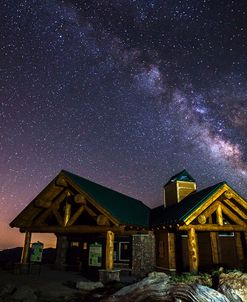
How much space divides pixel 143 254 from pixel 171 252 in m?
1.91

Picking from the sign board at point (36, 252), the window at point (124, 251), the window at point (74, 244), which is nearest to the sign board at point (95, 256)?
the window at point (124, 251)

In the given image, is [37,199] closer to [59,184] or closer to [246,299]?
[59,184]

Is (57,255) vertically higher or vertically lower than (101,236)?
lower

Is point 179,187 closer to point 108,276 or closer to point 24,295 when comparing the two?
point 108,276

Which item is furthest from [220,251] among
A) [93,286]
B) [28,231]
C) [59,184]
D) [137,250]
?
[28,231]

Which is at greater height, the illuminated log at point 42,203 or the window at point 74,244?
the illuminated log at point 42,203

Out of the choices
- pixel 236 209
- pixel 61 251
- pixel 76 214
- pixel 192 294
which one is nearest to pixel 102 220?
pixel 76 214

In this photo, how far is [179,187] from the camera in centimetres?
2180

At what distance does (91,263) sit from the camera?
643 inches

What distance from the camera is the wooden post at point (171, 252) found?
16.6m

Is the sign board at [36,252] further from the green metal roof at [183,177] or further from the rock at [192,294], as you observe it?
the rock at [192,294]

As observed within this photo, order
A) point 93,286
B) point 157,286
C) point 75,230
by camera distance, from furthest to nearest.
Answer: point 75,230 < point 93,286 < point 157,286

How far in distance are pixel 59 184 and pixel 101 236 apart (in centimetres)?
660

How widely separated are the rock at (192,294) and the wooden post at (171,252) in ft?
35.2
